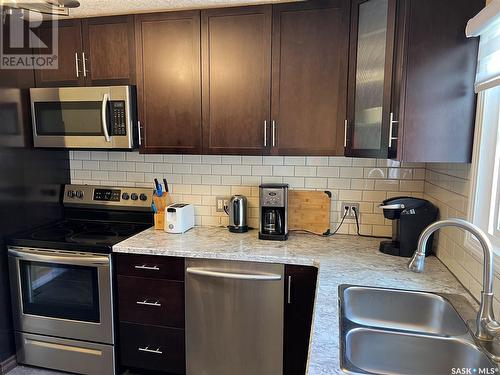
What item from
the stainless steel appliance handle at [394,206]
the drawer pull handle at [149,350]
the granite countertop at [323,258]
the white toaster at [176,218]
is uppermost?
the stainless steel appliance handle at [394,206]

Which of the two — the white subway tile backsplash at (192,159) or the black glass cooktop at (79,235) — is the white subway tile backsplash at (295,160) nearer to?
the white subway tile backsplash at (192,159)

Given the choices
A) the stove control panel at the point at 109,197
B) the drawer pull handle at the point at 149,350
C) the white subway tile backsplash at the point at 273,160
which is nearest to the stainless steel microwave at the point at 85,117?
the stove control panel at the point at 109,197

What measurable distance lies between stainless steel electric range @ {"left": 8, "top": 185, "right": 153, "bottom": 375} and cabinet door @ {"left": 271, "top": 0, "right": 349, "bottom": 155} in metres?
1.25

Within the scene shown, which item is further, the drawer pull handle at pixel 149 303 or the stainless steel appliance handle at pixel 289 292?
the drawer pull handle at pixel 149 303

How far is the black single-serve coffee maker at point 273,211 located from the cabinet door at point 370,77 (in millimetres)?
469

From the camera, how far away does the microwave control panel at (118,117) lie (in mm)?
2188

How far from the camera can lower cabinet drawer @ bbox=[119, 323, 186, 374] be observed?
81.7 inches

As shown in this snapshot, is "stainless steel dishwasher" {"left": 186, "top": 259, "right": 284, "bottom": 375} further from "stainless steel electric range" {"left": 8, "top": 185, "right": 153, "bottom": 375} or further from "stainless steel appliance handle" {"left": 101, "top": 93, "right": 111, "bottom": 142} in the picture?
"stainless steel appliance handle" {"left": 101, "top": 93, "right": 111, "bottom": 142}

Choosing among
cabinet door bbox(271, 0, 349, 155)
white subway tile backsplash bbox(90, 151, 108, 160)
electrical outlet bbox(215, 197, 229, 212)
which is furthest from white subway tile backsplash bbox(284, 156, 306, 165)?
white subway tile backsplash bbox(90, 151, 108, 160)

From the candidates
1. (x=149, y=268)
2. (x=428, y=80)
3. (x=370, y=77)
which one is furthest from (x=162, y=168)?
(x=428, y=80)

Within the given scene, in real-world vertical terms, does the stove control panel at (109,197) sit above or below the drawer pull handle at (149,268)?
above

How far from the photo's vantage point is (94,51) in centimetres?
223

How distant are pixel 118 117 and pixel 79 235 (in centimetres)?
80

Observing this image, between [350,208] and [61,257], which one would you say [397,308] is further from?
[61,257]
